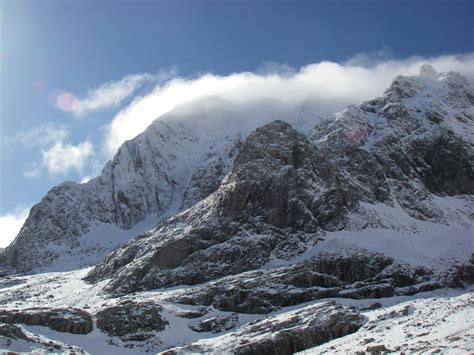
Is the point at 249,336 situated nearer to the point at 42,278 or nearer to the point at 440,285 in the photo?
the point at 440,285

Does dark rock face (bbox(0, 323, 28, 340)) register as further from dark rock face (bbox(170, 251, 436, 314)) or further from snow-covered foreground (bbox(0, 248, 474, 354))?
dark rock face (bbox(170, 251, 436, 314))

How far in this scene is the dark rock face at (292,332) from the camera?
8369cm

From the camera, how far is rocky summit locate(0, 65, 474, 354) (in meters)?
87.2

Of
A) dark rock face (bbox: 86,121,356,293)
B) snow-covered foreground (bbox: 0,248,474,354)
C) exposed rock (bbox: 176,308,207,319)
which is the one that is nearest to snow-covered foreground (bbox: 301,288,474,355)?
snow-covered foreground (bbox: 0,248,474,354)

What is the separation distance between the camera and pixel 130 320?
98.6 meters

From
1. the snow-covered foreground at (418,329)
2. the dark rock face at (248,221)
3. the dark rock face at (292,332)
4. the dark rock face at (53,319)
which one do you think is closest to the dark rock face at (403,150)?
the dark rock face at (248,221)

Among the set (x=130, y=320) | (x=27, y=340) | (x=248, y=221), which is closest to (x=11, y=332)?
(x=27, y=340)

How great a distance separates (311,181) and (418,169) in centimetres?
4229

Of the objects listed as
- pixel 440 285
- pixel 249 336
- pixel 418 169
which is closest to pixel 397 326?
pixel 249 336

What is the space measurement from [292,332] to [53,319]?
125ft

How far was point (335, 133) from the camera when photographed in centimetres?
17562

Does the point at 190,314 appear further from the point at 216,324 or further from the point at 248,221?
the point at 248,221

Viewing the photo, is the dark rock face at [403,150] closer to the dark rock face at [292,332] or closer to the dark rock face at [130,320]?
the dark rock face at [292,332]

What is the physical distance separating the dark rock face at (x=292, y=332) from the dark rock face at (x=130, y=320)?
1292cm
